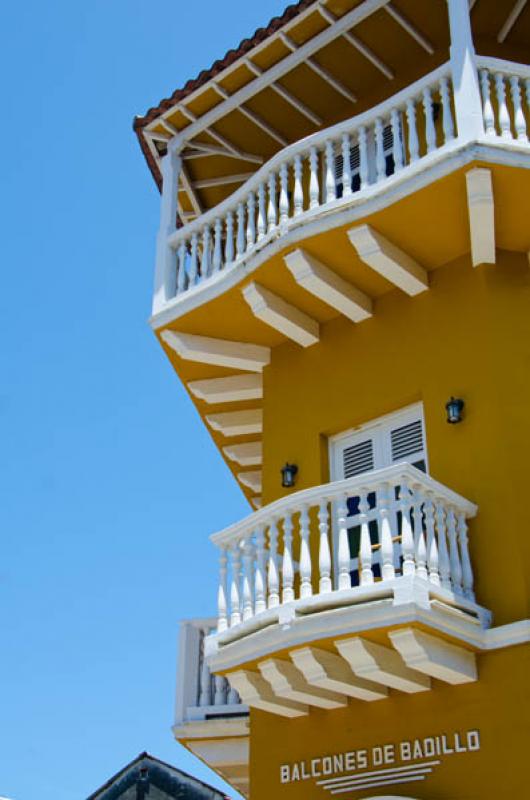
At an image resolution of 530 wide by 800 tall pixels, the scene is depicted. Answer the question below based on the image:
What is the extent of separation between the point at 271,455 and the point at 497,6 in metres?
6.02

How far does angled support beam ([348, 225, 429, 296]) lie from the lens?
35.5 ft

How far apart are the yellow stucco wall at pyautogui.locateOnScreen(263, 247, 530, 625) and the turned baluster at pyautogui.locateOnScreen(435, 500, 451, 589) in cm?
55

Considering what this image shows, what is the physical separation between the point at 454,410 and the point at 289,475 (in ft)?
7.19

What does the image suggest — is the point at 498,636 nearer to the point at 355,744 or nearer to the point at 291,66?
the point at 355,744

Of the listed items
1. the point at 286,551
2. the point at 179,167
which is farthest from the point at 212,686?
the point at 179,167

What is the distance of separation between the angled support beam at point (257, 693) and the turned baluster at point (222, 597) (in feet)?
1.57

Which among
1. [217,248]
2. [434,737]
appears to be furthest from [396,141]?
[434,737]

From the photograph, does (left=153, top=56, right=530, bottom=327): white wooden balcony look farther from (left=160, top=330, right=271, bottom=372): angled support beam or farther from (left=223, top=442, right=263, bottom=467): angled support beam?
(left=223, top=442, right=263, bottom=467): angled support beam

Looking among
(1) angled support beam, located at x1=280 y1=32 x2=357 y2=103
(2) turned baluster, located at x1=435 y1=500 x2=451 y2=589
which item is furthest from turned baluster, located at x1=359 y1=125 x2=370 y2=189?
(2) turned baluster, located at x1=435 y1=500 x2=451 y2=589

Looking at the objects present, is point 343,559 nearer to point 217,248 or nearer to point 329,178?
point 329,178

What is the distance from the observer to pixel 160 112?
13.6 metres

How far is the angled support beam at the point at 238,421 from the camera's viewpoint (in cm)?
1430

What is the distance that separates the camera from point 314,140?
37.9 ft

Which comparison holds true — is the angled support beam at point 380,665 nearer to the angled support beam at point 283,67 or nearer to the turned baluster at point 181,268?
the turned baluster at point 181,268
